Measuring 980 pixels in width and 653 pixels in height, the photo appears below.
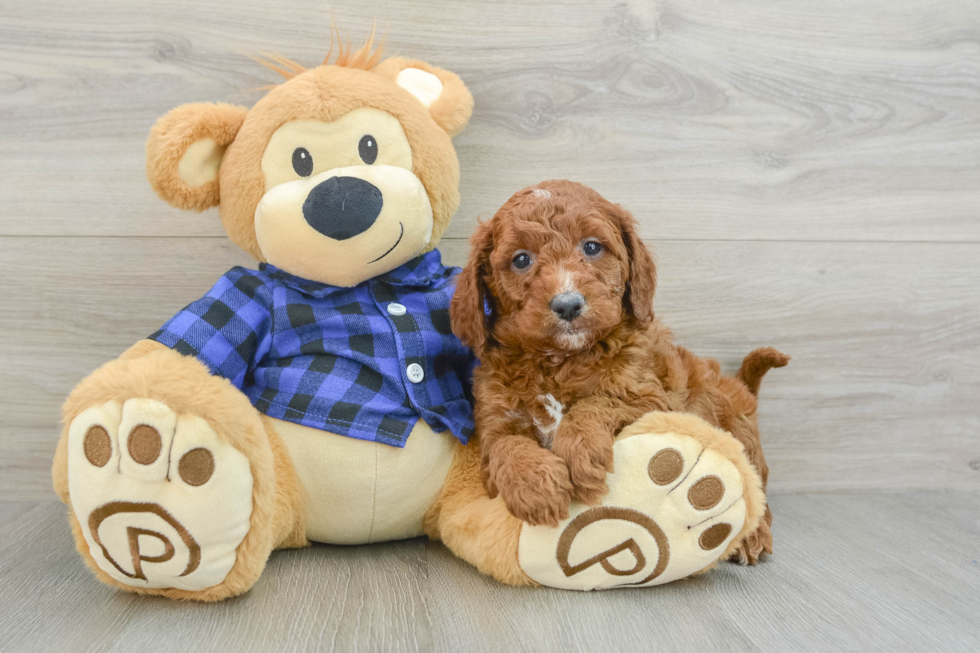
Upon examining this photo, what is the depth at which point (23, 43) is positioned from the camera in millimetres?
1430

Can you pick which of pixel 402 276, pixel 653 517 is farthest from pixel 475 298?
pixel 653 517

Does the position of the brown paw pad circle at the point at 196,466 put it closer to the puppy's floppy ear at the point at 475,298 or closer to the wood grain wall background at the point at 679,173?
the puppy's floppy ear at the point at 475,298

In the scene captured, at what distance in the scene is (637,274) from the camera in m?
1.11

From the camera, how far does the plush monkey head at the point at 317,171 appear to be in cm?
Result: 114

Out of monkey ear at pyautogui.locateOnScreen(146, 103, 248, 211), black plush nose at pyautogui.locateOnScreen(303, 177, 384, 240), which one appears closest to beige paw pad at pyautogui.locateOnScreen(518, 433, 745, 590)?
black plush nose at pyautogui.locateOnScreen(303, 177, 384, 240)

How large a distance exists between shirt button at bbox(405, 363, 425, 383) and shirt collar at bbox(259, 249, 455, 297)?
0.16m

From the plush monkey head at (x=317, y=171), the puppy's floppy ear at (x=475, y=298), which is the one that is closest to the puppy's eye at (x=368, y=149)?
the plush monkey head at (x=317, y=171)

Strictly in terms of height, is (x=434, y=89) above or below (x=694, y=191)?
above

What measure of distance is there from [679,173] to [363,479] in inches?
38.9

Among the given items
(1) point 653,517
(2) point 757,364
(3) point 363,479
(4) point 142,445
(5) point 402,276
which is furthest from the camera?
(2) point 757,364

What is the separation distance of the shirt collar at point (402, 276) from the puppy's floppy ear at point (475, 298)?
164 millimetres

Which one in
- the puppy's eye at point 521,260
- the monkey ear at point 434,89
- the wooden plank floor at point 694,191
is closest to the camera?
the puppy's eye at point 521,260

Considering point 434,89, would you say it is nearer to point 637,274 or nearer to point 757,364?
point 637,274

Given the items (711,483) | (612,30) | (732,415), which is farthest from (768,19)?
(711,483)
